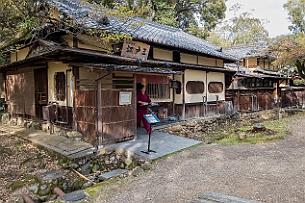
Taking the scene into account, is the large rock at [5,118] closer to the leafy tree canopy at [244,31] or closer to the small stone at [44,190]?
the small stone at [44,190]

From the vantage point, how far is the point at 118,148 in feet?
30.8

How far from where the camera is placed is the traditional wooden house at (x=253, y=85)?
69.0ft

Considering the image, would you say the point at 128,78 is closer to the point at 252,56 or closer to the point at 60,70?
the point at 60,70

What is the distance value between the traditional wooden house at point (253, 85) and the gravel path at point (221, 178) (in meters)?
10.9

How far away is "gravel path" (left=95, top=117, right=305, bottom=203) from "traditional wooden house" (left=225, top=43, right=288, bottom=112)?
10.9m

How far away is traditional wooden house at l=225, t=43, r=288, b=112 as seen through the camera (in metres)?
21.0

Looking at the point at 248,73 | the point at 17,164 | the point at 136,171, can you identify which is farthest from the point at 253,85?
the point at 17,164

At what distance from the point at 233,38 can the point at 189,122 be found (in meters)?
41.6

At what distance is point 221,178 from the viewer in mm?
7230

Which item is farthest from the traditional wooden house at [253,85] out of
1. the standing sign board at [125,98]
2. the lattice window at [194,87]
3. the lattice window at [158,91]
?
the standing sign board at [125,98]

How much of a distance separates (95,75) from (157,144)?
3.61 m

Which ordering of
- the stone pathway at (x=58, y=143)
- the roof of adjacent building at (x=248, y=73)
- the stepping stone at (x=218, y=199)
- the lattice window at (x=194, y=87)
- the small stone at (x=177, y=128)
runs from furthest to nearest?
1. the roof of adjacent building at (x=248, y=73)
2. the lattice window at (x=194, y=87)
3. the small stone at (x=177, y=128)
4. the stone pathway at (x=58, y=143)
5. the stepping stone at (x=218, y=199)

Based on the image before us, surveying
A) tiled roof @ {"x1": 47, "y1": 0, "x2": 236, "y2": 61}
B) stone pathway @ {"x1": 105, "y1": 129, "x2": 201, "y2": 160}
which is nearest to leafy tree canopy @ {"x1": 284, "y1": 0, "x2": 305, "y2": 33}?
tiled roof @ {"x1": 47, "y1": 0, "x2": 236, "y2": 61}

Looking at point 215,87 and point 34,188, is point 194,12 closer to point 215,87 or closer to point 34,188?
point 215,87
